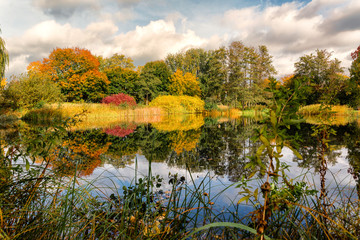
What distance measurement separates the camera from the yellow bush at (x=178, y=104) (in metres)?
25.1

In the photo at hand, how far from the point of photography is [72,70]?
23828 mm

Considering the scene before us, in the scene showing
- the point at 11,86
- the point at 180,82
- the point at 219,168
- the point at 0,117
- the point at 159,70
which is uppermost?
the point at 159,70

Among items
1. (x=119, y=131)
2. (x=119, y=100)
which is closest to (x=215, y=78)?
(x=119, y=100)

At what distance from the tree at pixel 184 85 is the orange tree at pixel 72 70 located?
423 inches

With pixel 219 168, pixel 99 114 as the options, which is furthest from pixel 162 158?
pixel 99 114

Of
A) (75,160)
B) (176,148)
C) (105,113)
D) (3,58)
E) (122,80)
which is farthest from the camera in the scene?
(122,80)

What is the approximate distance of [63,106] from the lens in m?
15.7

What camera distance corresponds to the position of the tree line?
17.5 m

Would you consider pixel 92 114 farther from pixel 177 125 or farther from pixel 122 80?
pixel 122 80

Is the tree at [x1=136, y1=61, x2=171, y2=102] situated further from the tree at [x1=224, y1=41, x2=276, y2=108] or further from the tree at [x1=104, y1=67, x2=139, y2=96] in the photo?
A: the tree at [x1=224, y1=41, x2=276, y2=108]

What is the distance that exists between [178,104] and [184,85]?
5877 millimetres

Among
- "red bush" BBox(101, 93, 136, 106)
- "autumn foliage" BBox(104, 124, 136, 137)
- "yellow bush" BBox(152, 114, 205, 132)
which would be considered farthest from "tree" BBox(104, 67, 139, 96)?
"autumn foliage" BBox(104, 124, 136, 137)

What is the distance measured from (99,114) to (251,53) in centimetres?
2161

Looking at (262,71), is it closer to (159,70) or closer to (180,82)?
(180,82)
